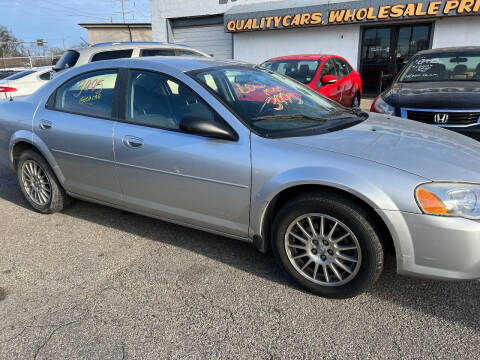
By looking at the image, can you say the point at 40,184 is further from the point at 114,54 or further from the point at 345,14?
the point at 345,14

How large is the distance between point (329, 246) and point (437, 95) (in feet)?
11.7

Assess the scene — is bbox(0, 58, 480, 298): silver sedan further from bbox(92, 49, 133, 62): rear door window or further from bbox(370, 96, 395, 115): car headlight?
bbox(92, 49, 133, 62): rear door window

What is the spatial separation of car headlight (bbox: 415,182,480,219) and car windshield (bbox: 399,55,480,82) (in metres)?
4.45

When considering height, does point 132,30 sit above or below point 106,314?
above

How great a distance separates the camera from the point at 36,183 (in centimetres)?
412

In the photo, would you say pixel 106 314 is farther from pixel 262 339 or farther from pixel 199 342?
pixel 262 339

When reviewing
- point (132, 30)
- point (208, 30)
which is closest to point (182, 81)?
point (208, 30)

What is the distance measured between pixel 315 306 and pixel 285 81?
2.13 m

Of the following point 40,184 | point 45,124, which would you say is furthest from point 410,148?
point 40,184

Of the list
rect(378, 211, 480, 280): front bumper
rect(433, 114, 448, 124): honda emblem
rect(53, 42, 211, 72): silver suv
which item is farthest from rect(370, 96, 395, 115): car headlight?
rect(53, 42, 211, 72): silver suv

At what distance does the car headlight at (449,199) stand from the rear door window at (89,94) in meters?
2.56

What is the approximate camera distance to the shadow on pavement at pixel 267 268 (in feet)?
8.21

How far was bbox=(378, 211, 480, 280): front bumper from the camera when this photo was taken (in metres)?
2.15

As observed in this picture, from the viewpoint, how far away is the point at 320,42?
46.7 ft
